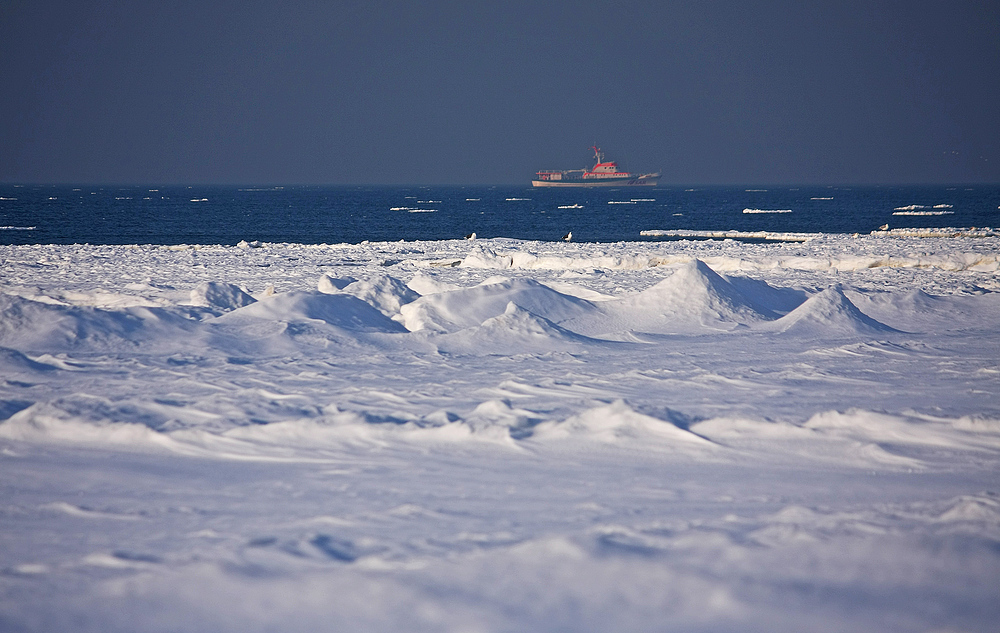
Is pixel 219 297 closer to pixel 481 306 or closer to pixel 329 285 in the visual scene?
pixel 329 285

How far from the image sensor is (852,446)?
557 cm

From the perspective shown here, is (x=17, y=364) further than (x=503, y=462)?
Yes

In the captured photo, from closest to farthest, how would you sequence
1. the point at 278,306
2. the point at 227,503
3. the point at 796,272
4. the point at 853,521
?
the point at 853,521, the point at 227,503, the point at 278,306, the point at 796,272

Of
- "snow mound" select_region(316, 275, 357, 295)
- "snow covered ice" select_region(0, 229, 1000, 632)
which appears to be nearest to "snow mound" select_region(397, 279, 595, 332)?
"snow covered ice" select_region(0, 229, 1000, 632)

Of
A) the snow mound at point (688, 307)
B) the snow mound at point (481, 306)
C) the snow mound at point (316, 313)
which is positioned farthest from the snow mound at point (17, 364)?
the snow mound at point (688, 307)

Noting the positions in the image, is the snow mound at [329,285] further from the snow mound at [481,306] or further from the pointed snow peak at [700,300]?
the pointed snow peak at [700,300]

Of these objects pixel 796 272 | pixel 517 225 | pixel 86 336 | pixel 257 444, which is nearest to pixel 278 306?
pixel 86 336

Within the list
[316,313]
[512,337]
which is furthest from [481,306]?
[316,313]

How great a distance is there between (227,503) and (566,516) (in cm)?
190

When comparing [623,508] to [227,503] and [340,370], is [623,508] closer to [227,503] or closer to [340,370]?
[227,503]

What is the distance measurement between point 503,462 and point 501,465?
0.21 ft

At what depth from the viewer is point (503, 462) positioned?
5320 millimetres

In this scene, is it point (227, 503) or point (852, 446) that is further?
point (852, 446)

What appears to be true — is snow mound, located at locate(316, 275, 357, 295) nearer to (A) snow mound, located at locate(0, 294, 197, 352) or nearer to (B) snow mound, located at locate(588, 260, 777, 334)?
(A) snow mound, located at locate(0, 294, 197, 352)
